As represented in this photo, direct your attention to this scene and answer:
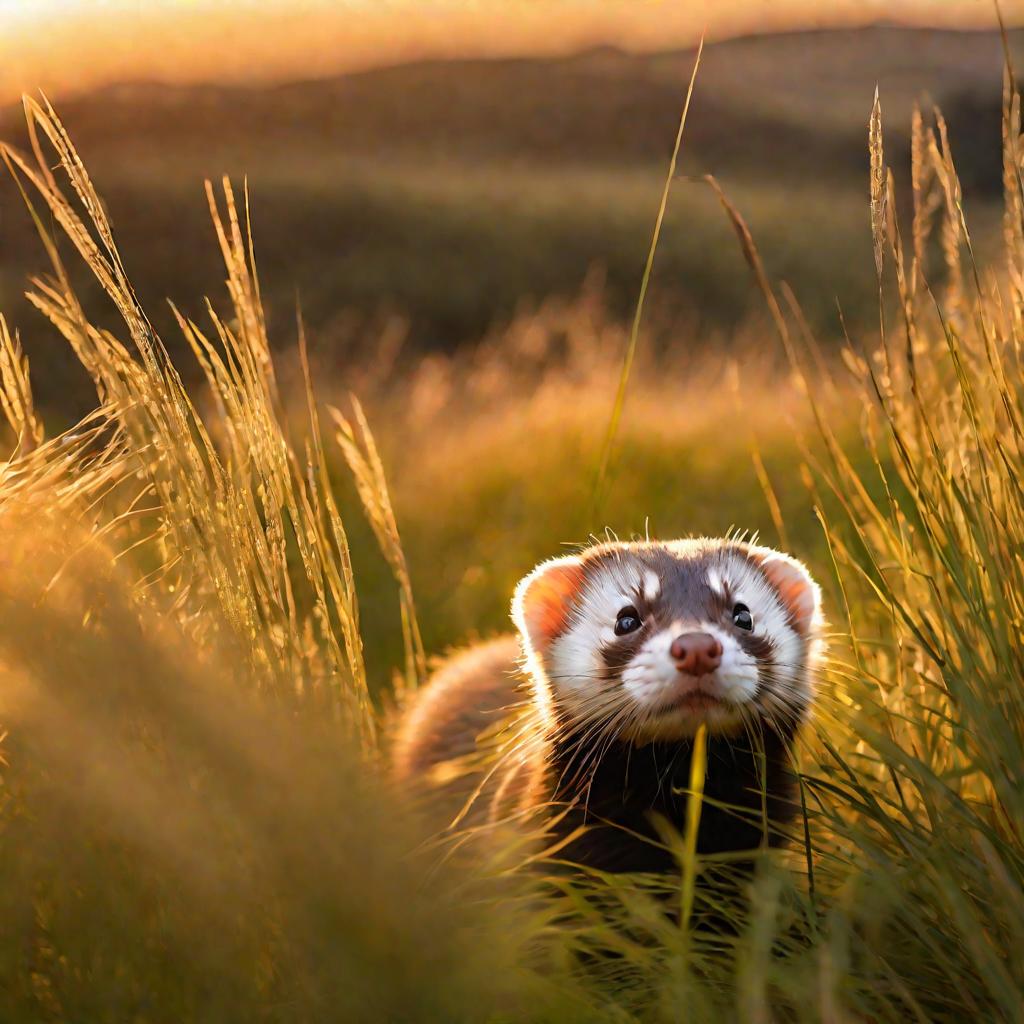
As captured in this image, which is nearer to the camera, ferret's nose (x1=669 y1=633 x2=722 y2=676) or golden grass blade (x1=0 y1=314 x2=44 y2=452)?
golden grass blade (x1=0 y1=314 x2=44 y2=452)

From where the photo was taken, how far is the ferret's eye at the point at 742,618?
9.52 feet

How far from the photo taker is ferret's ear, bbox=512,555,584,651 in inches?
121

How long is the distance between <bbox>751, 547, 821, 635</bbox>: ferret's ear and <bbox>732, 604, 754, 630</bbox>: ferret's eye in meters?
0.20

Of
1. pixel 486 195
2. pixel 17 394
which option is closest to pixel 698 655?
pixel 17 394

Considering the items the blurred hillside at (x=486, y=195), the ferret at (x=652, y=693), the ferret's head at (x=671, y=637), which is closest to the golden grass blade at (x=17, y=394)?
the ferret at (x=652, y=693)

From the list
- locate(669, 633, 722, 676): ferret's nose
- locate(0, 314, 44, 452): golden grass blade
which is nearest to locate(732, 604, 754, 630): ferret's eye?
locate(669, 633, 722, 676): ferret's nose

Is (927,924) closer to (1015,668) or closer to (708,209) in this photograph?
(1015,668)

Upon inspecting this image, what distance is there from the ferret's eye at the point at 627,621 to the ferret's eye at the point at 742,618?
24cm

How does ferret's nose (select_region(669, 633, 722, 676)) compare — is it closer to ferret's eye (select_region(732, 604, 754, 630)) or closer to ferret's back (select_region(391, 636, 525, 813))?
ferret's eye (select_region(732, 604, 754, 630))

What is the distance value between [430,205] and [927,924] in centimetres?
1917

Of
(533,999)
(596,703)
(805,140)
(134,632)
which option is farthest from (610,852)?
(805,140)

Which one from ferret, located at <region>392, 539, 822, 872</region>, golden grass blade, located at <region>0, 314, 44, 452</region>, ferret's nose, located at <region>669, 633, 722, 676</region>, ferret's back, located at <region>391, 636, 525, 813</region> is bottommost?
ferret's back, located at <region>391, 636, 525, 813</region>

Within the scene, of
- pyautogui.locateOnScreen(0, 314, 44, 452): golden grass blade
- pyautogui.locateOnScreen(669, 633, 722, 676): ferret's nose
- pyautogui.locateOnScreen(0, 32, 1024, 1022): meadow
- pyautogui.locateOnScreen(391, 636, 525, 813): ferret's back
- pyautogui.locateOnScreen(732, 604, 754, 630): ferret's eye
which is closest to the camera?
pyautogui.locateOnScreen(0, 32, 1024, 1022): meadow

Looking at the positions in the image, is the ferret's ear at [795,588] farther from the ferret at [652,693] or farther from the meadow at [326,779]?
the meadow at [326,779]
